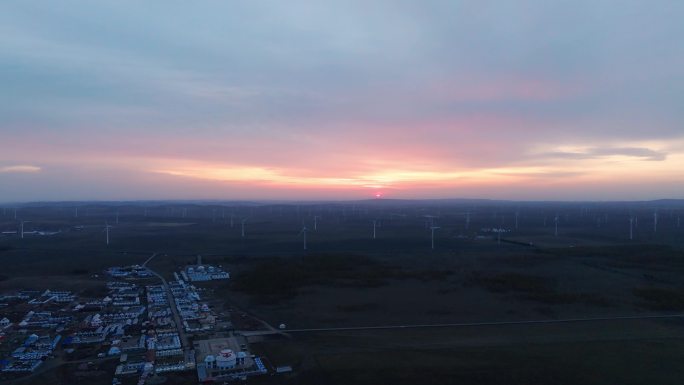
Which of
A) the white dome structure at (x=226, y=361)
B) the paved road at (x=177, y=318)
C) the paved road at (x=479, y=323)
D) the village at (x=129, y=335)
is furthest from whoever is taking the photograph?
the paved road at (x=479, y=323)

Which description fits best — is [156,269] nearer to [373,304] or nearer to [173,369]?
[373,304]

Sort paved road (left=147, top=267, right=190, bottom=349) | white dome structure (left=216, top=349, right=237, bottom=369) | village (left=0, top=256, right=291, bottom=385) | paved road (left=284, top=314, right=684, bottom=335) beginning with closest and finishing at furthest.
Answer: white dome structure (left=216, top=349, right=237, bottom=369), village (left=0, top=256, right=291, bottom=385), paved road (left=147, top=267, right=190, bottom=349), paved road (left=284, top=314, right=684, bottom=335)

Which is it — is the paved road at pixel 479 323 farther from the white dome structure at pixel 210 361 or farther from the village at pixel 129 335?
the white dome structure at pixel 210 361

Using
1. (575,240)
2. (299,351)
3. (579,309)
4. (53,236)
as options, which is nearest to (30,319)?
(299,351)

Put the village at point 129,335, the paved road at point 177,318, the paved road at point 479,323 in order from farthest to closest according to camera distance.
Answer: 1. the paved road at point 479,323
2. the paved road at point 177,318
3. the village at point 129,335

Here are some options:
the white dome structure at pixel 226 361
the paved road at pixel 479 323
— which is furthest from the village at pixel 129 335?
the paved road at pixel 479 323

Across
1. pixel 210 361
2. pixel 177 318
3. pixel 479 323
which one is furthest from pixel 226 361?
pixel 479 323

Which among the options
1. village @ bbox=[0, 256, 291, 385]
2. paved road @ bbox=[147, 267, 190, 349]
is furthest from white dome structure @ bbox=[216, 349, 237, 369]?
paved road @ bbox=[147, 267, 190, 349]

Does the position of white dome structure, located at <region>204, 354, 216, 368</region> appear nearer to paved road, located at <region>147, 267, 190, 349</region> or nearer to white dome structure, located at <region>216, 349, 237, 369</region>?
white dome structure, located at <region>216, 349, 237, 369</region>

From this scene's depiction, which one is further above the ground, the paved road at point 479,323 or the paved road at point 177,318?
the paved road at point 479,323
